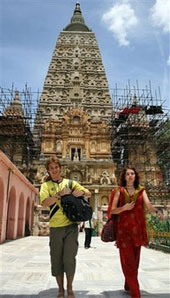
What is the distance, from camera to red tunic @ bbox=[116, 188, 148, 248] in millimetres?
3053

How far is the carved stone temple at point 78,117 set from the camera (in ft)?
82.9

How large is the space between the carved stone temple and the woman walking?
20.6 metres

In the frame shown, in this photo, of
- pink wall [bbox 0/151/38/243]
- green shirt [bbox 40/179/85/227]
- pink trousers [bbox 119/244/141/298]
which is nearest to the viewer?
pink trousers [bbox 119/244/141/298]

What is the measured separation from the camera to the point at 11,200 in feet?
40.2

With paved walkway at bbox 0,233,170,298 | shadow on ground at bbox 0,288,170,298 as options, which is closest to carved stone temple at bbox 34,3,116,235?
paved walkway at bbox 0,233,170,298

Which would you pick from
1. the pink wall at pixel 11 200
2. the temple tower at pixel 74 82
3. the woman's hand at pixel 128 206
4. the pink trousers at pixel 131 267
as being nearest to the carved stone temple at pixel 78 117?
the temple tower at pixel 74 82

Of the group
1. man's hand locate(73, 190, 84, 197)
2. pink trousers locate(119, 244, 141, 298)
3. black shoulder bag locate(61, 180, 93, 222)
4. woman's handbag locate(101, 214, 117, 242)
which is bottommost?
pink trousers locate(119, 244, 141, 298)

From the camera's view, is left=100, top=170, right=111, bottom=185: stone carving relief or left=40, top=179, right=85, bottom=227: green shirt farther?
left=100, top=170, right=111, bottom=185: stone carving relief

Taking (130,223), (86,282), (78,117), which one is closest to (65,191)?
(130,223)

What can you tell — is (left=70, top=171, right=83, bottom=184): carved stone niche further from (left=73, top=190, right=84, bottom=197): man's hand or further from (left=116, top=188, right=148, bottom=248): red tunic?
(left=73, top=190, right=84, bottom=197): man's hand

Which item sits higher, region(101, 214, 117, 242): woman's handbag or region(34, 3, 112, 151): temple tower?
region(34, 3, 112, 151): temple tower

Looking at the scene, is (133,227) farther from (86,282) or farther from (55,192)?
(86,282)

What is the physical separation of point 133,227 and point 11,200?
399 inches

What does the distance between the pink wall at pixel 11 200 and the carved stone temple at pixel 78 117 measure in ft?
29.7
